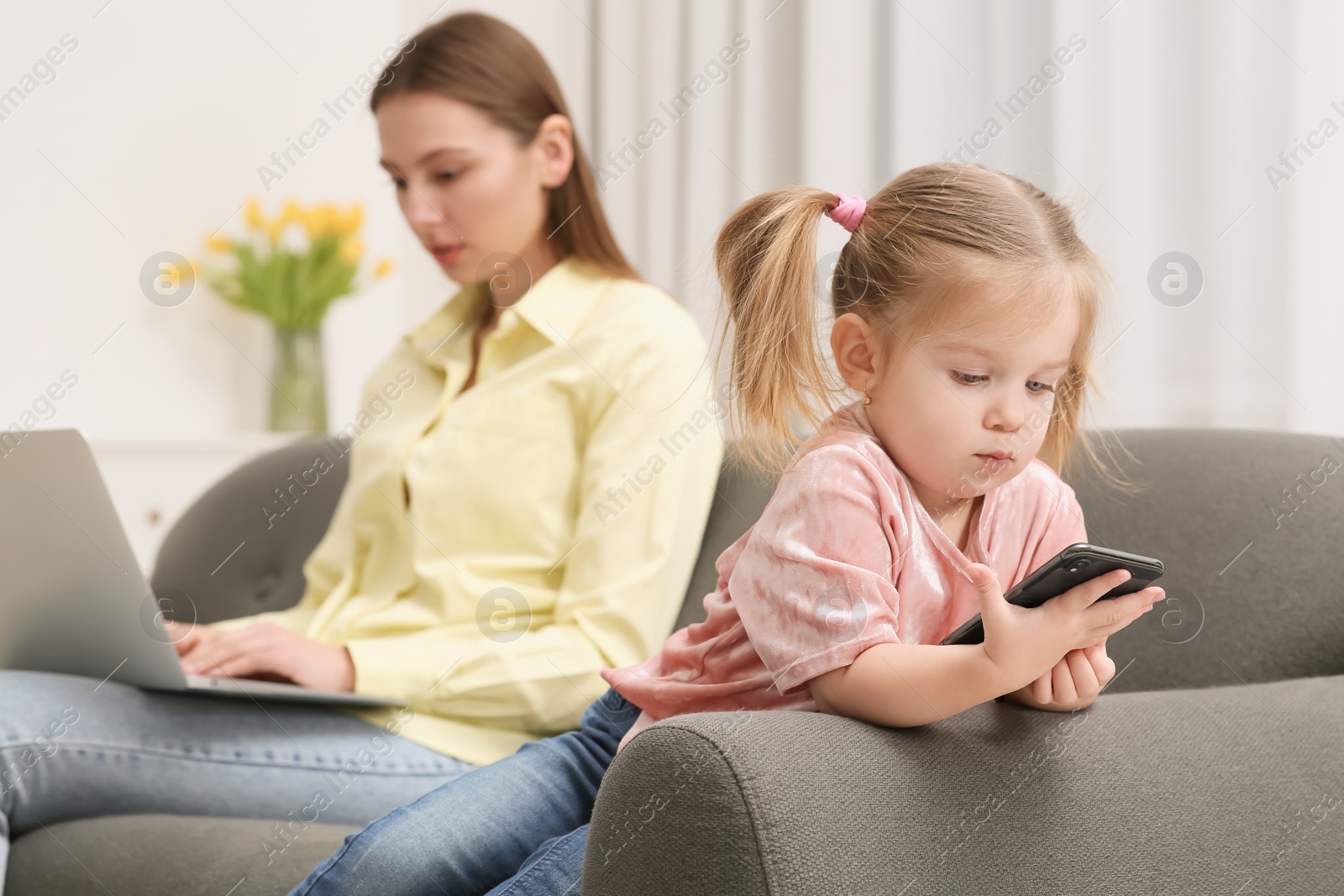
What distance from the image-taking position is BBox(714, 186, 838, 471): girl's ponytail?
766 millimetres

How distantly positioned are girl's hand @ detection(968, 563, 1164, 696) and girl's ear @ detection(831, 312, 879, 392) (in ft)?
0.69

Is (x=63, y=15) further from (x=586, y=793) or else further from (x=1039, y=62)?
(x=586, y=793)

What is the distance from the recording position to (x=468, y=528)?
3.99 ft

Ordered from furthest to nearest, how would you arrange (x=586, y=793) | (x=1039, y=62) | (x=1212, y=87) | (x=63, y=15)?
(x=63, y=15) → (x=1039, y=62) → (x=1212, y=87) → (x=586, y=793)

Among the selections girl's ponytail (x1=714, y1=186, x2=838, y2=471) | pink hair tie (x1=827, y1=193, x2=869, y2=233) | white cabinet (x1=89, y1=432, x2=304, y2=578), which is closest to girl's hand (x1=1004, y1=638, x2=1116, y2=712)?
girl's ponytail (x1=714, y1=186, x2=838, y2=471)

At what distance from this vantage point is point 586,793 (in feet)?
2.97

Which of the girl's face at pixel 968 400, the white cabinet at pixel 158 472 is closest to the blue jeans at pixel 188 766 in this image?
the girl's face at pixel 968 400

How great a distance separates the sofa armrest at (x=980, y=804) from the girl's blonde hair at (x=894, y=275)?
241 mm

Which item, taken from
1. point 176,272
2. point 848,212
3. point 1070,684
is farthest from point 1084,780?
point 176,272

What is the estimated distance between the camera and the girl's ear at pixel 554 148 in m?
1.36

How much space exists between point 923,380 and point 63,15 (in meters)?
2.29

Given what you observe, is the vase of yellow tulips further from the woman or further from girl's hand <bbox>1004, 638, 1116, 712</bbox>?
girl's hand <bbox>1004, 638, 1116, 712</bbox>

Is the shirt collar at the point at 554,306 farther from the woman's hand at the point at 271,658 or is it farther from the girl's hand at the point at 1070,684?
the girl's hand at the point at 1070,684

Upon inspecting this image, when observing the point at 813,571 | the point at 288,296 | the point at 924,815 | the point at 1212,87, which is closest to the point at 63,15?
the point at 288,296
